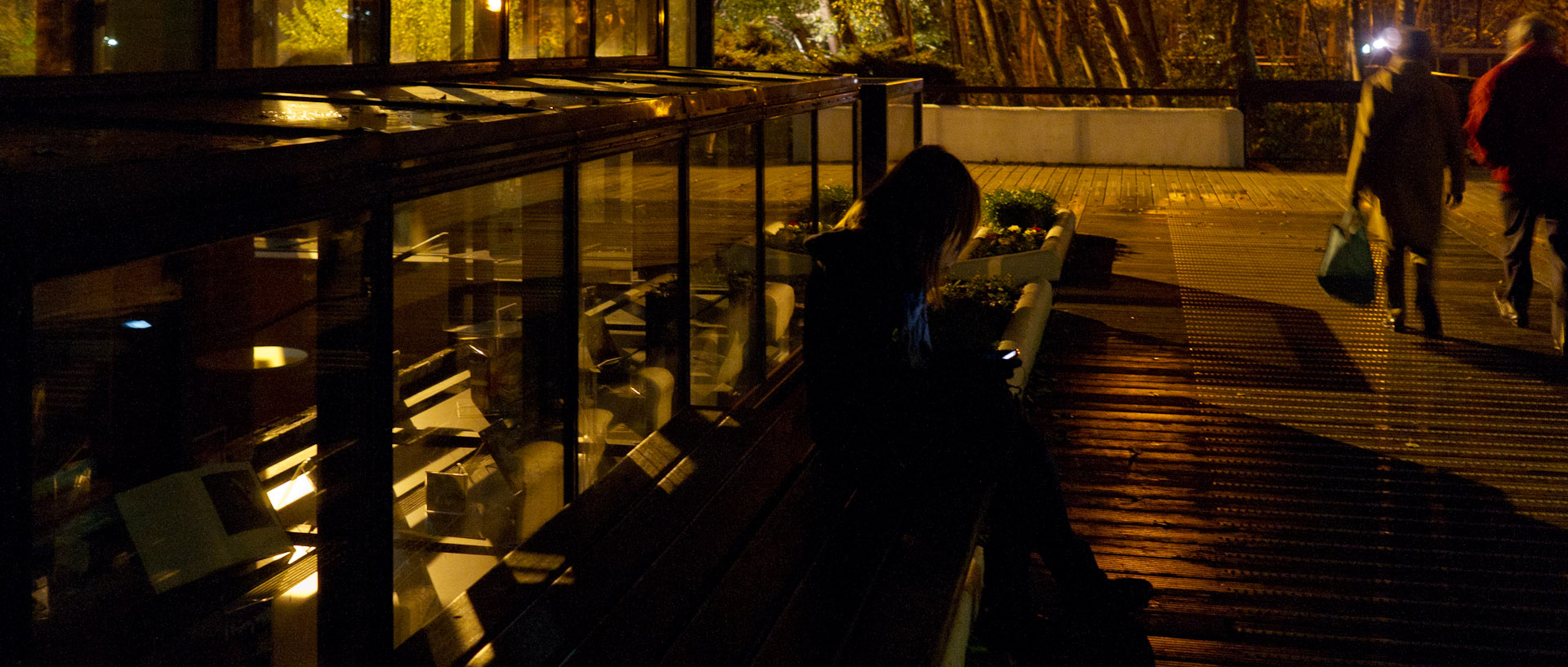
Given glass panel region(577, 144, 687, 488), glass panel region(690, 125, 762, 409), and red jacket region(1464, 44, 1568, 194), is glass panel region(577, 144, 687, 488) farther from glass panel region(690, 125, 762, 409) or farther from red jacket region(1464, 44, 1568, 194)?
red jacket region(1464, 44, 1568, 194)

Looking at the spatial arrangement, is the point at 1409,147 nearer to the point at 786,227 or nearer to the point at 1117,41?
the point at 786,227

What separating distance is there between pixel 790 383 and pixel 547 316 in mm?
2327

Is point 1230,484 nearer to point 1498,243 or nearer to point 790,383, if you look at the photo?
point 790,383

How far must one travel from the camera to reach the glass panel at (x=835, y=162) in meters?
7.44

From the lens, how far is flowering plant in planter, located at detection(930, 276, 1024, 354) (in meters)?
7.02

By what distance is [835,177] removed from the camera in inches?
305

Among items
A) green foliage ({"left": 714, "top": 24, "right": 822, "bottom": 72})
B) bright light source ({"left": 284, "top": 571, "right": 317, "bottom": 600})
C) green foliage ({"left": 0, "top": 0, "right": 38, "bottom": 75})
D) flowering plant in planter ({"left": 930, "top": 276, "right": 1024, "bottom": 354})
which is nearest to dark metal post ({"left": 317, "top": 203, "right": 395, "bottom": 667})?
bright light source ({"left": 284, "top": 571, "right": 317, "bottom": 600})

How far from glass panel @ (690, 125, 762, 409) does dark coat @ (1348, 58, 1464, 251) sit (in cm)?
382

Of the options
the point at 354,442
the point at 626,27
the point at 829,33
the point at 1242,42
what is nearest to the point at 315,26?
the point at 354,442

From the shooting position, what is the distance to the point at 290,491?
283 cm

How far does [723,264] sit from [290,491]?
328 centimetres

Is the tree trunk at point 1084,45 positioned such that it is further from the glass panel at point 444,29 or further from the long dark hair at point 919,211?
the long dark hair at point 919,211

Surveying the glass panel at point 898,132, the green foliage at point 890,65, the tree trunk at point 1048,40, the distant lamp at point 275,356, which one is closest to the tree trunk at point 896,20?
the tree trunk at point 1048,40

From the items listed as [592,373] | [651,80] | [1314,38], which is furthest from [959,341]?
[1314,38]
